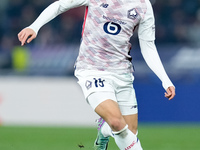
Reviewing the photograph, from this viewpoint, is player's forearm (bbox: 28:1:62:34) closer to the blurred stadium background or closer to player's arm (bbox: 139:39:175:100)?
player's arm (bbox: 139:39:175:100)

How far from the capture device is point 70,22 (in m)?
17.4

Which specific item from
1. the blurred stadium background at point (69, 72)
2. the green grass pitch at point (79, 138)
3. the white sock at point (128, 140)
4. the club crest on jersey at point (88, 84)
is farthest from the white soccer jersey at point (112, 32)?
the blurred stadium background at point (69, 72)

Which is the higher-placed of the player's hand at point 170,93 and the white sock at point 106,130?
the player's hand at point 170,93

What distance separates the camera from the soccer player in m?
6.61

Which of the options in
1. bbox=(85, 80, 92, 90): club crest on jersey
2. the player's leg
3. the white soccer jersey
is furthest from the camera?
the white soccer jersey

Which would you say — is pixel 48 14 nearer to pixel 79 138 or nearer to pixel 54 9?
pixel 54 9

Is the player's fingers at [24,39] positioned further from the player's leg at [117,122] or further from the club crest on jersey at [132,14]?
the club crest on jersey at [132,14]

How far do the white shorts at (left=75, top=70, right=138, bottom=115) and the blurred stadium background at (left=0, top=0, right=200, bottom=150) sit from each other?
17.2ft

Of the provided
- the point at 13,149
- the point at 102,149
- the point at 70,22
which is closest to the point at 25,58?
the point at 70,22

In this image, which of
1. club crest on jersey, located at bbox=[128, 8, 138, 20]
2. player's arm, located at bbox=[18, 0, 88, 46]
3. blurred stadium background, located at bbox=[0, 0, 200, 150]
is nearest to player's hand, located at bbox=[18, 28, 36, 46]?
player's arm, located at bbox=[18, 0, 88, 46]

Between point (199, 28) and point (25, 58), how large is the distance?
4776mm

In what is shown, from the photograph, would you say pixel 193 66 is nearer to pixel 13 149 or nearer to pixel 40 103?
pixel 40 103

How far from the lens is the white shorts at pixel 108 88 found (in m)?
6.52

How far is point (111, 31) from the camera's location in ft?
22.1
